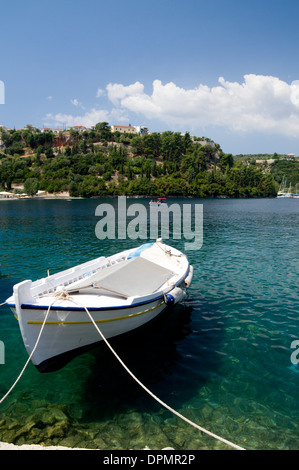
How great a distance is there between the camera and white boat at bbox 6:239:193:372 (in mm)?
7719

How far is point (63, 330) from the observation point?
26.8 feet

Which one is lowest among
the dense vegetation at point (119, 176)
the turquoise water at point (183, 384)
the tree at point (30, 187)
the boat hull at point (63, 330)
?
the turquoise water at point (183, 384)

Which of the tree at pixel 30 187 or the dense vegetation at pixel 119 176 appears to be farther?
the dense vegetation at pixel 119 176

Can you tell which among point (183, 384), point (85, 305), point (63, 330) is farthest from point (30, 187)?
point (183, 384)

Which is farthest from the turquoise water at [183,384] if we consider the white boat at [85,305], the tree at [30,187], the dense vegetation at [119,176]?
the dense vegetation at [119,176]

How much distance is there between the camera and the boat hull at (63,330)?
7.66 m

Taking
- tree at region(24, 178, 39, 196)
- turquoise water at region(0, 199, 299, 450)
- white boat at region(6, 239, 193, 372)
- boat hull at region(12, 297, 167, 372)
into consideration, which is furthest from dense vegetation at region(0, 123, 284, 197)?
boat hull at region(12, 297, 167, 372)

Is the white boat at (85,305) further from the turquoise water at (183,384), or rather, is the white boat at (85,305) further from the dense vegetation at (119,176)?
the dense vegetation at (119,176)

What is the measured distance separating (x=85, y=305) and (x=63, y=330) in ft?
3.37

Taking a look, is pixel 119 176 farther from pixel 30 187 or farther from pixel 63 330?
pixel 63 330

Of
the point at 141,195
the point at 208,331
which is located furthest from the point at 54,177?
the point at 208,331

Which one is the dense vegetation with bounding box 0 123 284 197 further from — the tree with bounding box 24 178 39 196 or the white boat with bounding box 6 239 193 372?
the white boat with bounding box 6 239 193 372
